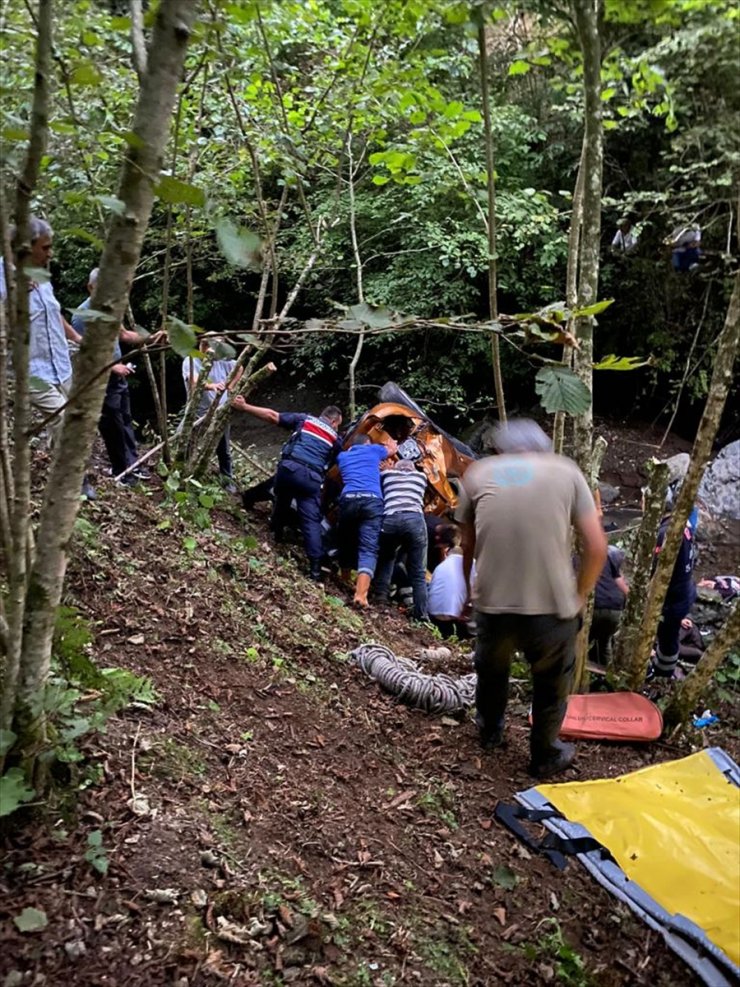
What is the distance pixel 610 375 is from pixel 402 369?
4083mm

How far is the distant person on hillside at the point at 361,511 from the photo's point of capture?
6.75 m

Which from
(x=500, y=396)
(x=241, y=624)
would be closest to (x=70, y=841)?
(x=241, y=624)

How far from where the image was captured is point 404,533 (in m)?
6.91

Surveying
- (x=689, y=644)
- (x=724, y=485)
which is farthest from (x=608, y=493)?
(x=689, y=644)

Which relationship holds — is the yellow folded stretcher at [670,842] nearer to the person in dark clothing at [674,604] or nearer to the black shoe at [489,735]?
the black shoe at [489,735]

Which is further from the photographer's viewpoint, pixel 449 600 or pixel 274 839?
pixel 449 600

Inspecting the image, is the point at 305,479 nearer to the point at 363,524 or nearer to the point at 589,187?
the point at 363,524

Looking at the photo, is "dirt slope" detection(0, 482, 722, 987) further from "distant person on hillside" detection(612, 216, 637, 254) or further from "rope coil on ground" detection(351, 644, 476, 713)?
"distant person on hillside" detection(612, 216, 637, 254)

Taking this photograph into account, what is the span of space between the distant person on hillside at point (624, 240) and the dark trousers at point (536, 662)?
27.9 ft

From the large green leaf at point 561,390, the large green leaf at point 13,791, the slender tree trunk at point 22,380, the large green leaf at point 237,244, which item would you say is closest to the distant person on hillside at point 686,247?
the large green leaf at point 561,390

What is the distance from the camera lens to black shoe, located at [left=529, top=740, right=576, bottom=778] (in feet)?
12.0

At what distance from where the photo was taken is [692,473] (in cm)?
409

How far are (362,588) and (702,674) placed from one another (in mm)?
3142

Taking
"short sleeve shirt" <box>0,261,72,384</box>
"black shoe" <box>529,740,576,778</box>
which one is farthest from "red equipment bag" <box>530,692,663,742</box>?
"short sleeve shirt" <box>0,261,72,384</box>
